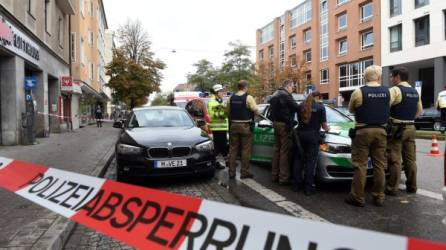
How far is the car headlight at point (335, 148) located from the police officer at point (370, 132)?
643 mm

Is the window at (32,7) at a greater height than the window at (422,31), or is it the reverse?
the window at (422,31)

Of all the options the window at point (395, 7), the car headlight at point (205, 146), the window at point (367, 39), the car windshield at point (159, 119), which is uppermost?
the window at point (395, 7)

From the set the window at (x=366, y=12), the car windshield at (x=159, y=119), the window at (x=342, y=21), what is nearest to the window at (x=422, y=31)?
the window at (x=366, y=12)

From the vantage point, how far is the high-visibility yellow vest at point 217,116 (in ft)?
29.1

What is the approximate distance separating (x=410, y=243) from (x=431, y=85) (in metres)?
38.1

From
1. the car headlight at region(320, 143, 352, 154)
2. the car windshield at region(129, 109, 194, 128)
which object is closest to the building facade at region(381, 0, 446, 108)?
the car windshield at region(129, 109, 194, 128)

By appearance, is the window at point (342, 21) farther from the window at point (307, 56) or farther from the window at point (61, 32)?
the window at point (61, 32)

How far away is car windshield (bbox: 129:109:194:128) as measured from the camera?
27.5 feet

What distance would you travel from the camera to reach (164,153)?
274 inches

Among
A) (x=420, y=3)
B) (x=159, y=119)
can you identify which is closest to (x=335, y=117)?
(x=159, y=119)

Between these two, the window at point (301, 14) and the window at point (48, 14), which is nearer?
the window at point (48, 14)

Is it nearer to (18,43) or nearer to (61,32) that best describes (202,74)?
(61,32)

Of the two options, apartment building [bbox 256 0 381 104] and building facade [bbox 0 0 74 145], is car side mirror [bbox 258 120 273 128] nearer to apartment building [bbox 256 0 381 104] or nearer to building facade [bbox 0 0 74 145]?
building facade [bbox 0 0 74 145]

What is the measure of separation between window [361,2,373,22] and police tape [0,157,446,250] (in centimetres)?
4044
